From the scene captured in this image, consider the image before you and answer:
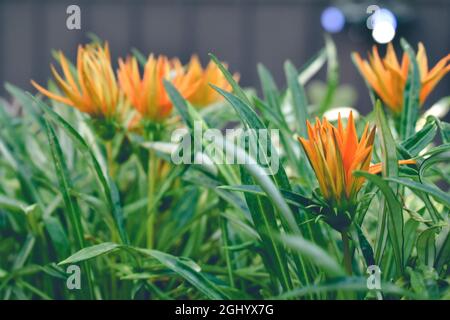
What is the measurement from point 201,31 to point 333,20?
0.48m

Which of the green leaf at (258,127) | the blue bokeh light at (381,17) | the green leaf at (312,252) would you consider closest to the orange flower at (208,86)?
the blue bokeh light at (381,17)

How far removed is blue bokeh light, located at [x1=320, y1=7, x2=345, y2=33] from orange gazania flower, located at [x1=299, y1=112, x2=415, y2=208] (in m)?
2.15

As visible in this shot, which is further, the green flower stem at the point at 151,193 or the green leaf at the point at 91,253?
the green flower stem at the point at 151,193

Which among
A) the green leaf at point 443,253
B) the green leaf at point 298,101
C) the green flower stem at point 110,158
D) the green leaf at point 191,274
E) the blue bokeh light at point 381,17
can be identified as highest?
the blue bokeh light at point 381,17

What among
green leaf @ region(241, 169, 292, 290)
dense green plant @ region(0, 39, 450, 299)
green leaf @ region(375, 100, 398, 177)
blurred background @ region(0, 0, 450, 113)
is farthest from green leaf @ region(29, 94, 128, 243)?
blurred background @ region(0, 0, 450, 113)

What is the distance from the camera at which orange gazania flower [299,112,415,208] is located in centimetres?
46

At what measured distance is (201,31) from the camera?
260 centimetres

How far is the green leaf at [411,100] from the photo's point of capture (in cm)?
62

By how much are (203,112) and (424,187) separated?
1.06 ft

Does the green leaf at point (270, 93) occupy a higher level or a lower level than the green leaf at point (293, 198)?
higher

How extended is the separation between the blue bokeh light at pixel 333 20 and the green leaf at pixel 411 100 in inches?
77.5

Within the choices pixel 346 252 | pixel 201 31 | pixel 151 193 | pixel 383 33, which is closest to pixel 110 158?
pixel 151 193

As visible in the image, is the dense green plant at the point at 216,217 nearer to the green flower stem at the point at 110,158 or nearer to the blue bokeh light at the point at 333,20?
the green flower stem at the point at 110,158

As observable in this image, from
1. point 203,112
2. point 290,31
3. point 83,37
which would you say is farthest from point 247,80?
point 203,112
